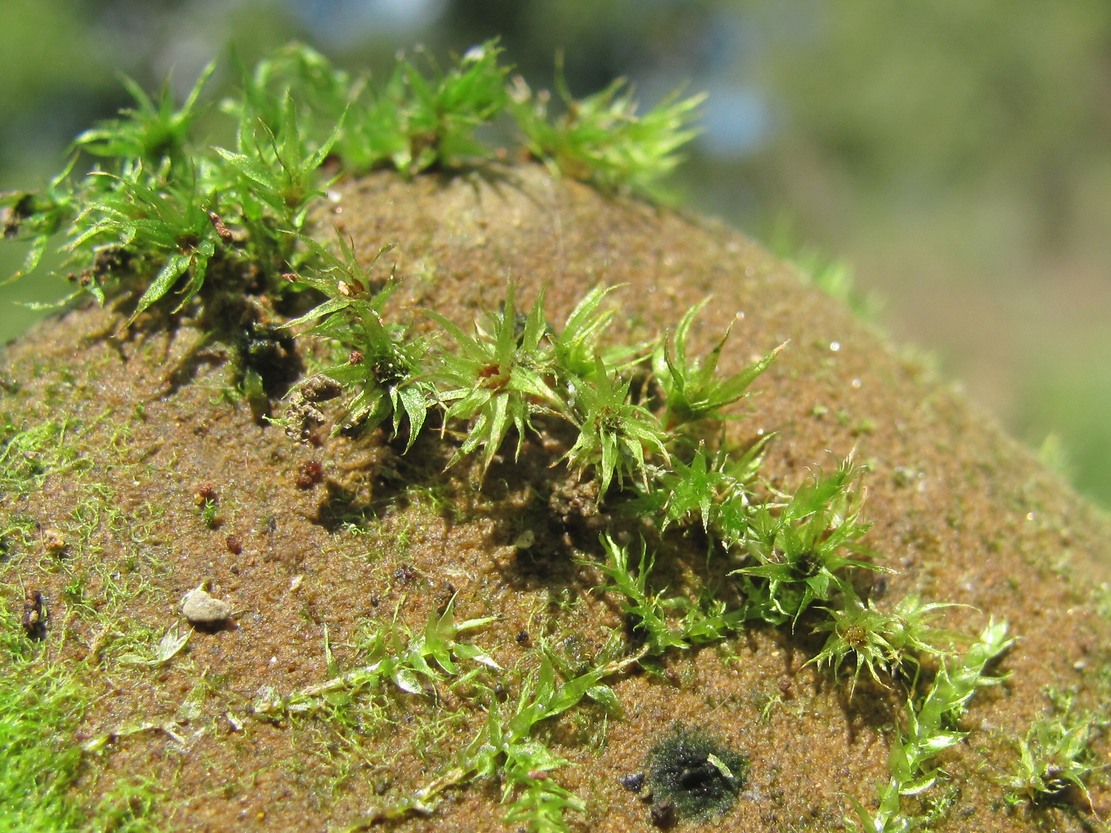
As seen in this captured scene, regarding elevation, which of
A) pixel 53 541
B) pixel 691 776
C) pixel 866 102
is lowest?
pixel 53 541

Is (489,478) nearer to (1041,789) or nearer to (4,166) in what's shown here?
(1041,789)

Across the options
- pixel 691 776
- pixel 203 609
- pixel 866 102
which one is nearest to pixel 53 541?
pixel 203 609

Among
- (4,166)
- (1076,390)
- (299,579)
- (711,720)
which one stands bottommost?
(4,166)

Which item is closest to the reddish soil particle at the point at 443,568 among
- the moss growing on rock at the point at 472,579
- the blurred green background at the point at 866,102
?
the moss growing on rock at the point at 472,579

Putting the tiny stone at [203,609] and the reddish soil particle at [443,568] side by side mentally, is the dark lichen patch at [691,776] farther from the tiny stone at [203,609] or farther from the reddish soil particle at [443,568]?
the tiny stone at [203,609]

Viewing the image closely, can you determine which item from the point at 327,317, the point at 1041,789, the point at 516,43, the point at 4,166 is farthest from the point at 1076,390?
the point at 4,166

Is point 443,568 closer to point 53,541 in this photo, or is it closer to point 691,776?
point 691,776
